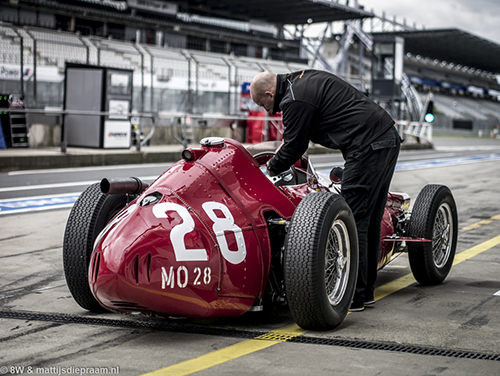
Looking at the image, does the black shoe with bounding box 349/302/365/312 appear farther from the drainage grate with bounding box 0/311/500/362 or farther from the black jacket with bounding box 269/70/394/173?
the black jacket with bounding box 269/70/394/173

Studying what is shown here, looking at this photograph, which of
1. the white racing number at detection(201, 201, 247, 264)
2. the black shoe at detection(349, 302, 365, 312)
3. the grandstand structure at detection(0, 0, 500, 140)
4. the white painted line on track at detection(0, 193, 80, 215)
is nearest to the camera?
the white racing number at detection(201, 201, 247, 264)

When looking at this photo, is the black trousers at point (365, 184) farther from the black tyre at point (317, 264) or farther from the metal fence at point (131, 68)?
the metal fence at point (131, 68)

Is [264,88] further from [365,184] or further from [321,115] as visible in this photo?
[365,184]

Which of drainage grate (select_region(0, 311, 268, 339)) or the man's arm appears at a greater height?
the man's arm

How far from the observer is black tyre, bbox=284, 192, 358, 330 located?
3986 mm

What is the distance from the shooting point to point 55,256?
6.60 metres

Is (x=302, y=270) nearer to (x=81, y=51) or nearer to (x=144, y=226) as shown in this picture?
(x=144, y=226)

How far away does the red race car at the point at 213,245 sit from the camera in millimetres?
3766

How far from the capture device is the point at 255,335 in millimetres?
4074

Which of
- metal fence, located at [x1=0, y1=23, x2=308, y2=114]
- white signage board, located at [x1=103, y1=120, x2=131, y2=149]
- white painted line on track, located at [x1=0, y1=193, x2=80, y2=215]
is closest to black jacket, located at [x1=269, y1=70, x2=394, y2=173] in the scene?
white painted line on track, located at [x1=0, y1=193, x2=80, y2=215]

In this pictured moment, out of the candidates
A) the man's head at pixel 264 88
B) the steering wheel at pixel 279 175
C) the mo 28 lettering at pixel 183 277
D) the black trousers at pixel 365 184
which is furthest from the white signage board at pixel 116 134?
the mo 28 lettering at pixel 183 277

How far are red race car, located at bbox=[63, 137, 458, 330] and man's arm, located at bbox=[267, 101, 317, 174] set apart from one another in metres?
0.24

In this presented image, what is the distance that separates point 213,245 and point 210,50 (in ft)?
155

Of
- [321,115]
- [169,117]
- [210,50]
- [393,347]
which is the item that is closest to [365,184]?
[321,115]
